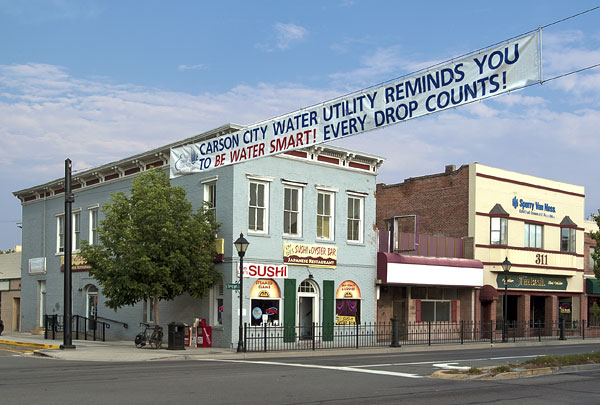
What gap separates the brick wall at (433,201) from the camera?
3803 cm

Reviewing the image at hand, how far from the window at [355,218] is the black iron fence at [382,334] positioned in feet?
13.3

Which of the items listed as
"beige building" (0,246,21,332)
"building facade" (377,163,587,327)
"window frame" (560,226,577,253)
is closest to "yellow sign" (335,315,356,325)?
"building facade" (377,163,587,327)

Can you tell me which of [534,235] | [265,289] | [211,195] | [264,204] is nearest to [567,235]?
[534,235]

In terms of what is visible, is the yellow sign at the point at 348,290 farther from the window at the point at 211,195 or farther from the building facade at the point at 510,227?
the window at the point at 211,195

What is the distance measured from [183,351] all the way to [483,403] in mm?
15060

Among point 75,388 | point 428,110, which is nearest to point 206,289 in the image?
point 75,388

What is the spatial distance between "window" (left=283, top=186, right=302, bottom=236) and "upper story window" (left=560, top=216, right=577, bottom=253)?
18.9 m

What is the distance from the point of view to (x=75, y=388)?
45.3ft

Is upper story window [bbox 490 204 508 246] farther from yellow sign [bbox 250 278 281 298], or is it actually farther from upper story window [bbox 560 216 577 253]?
yellow sign [bbox 250 278 281 298]

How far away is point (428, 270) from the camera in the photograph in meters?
34.0

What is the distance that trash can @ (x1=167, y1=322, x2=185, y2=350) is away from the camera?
84.1ft

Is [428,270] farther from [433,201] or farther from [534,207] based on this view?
[534,207]

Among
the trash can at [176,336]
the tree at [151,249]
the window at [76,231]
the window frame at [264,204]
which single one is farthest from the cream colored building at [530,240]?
the window at [76,231]

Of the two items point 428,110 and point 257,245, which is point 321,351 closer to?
point 257,245
